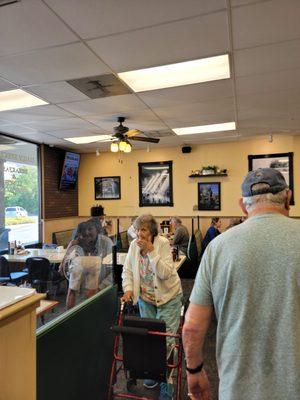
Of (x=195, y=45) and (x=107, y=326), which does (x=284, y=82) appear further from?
(x=107, y=326)

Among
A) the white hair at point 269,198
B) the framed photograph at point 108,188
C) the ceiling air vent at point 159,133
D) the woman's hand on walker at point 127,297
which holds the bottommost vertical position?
the woman's hand on walker at point 127,297

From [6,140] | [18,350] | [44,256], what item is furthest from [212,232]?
[18,350]

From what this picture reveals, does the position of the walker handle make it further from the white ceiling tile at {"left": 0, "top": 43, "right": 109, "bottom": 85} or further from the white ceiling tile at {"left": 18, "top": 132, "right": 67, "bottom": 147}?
the white ceiling tile at {"left": 18, "top": 132, "right": 67, "bottom": 147}

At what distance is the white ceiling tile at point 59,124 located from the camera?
5.25 metres

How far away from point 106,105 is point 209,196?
4136 mm

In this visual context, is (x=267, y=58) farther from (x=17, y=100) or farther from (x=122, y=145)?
(x=17, y=100)

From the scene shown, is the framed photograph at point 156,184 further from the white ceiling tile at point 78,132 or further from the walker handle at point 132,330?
the walker handle at point 132,330

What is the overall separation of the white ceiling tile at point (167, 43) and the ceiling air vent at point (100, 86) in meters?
0.35

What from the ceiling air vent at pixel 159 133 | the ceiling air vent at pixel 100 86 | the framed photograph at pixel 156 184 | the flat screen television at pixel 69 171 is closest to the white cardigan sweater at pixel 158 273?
the ceiling air vent at pixel 100 86

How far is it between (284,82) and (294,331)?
333 centimetres

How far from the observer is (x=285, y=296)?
3.85ft

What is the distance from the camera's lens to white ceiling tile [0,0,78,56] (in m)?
2.23

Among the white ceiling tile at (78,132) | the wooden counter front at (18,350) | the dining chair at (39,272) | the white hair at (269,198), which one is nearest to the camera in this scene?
the wooden counter front at (18,350)

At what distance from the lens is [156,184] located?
26.7 feet
